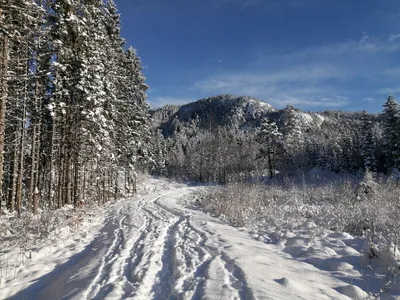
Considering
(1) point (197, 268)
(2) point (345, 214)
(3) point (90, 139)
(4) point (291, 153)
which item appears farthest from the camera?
(4) point (291, 153)

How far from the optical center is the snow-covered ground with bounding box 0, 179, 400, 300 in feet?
14.3

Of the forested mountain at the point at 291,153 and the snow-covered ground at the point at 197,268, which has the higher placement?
the forested mountain at the point at 291,153

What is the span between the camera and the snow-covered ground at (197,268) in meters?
4.36

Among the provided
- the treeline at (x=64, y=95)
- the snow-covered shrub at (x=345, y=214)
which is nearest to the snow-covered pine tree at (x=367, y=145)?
the snow-covered shrub at (x=345, y=214)

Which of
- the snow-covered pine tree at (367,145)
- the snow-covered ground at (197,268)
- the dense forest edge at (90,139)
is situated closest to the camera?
the snow-covered ground at (197,268)

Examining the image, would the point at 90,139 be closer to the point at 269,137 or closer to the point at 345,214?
the point at 345,214

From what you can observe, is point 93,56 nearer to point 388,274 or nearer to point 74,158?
point 74,158

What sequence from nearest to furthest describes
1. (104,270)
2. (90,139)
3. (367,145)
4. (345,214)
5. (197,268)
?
1. (197,268)
2. (104,270)
3. (345,214)
4. (90,139)
5. (367,145)

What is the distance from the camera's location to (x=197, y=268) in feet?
17.5

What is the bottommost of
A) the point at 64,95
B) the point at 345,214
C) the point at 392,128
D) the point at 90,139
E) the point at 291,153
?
the point at 345,214

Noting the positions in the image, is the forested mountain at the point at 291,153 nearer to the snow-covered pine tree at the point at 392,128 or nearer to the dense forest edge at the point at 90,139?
the snow-covered pine tree at the point at 392,128

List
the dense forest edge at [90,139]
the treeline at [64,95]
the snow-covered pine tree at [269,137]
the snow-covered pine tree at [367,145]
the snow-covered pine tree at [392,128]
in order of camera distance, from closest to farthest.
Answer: the dense forest edge at [90,139] < the treeline at [64,95] < the snow-covered pine tree at [392,128] < the snow-covered pine tree at [367,145] < the snow-covered pine tree at [269,137]

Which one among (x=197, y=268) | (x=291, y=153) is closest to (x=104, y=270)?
(x=197, y=268)

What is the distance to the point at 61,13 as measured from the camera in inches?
635
